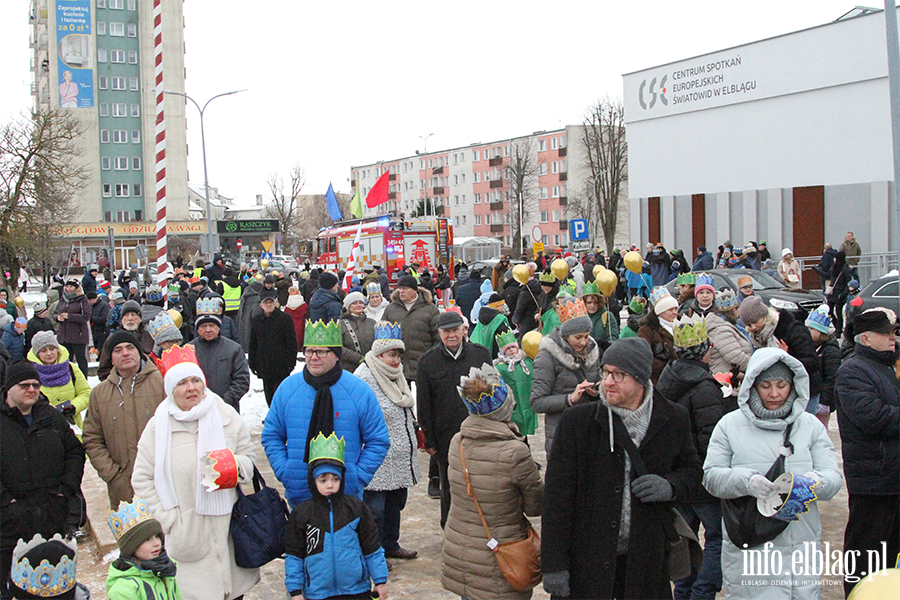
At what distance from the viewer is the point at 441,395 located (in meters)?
6.35

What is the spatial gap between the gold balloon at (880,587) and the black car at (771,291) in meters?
14.6

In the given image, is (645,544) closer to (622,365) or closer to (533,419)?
(622,365)

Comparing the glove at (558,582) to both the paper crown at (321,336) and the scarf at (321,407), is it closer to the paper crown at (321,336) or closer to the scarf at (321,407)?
the scarf at (321,407)

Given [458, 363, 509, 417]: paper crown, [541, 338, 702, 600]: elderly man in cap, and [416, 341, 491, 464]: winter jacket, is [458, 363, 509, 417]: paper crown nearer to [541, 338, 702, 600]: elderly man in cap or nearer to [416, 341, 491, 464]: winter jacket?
[541, 338, 702, 600]: elderly man in cap

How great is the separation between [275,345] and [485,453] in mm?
5913

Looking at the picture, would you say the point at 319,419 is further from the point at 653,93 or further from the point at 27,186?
the point at 653,93

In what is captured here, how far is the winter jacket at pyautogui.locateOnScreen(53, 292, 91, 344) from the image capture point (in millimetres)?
14008

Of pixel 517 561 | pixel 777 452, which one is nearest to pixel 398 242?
pixel 517 561

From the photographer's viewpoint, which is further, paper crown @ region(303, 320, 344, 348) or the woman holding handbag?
paper crown @ region(303, 320, 344, 348)

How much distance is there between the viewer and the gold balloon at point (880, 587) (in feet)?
5.53

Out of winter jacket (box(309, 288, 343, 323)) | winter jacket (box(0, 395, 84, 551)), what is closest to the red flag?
winter jacket (box(309, 288, 343, 323))

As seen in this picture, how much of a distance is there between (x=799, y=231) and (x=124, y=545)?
99.6 ft

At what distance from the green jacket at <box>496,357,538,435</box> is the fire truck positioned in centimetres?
2095

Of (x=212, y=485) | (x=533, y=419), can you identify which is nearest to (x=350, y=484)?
(x=212, y=485)
